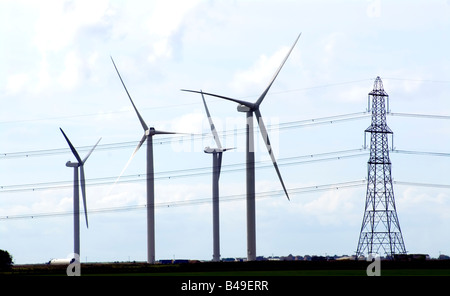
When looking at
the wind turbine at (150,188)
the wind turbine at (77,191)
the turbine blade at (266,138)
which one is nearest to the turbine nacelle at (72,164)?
the wind turbine at (77,191)

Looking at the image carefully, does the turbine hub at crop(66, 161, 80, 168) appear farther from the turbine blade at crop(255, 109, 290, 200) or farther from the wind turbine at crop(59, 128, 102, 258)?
the turbine blade at crop(255, 109, 290, 200)

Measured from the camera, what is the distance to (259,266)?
12644 cm

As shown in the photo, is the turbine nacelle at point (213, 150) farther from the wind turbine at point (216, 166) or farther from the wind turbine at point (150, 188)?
the wind turbine at point (150, 188)

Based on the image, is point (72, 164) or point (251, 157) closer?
point (251, 157)

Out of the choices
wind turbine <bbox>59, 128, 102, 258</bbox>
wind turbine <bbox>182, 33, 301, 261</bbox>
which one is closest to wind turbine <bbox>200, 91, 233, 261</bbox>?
wind turbine <bbox>59, 128, 102, 258</bbox>

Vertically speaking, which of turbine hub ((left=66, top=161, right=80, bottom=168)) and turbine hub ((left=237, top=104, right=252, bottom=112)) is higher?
turbine hub ((left=66, top=161, right=80, bottom=168))

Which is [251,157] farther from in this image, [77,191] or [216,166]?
[77,191]

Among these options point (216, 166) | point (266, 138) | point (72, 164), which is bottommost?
point (266, 138)

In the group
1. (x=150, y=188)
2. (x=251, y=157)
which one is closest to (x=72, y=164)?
(x=150, y=188)
